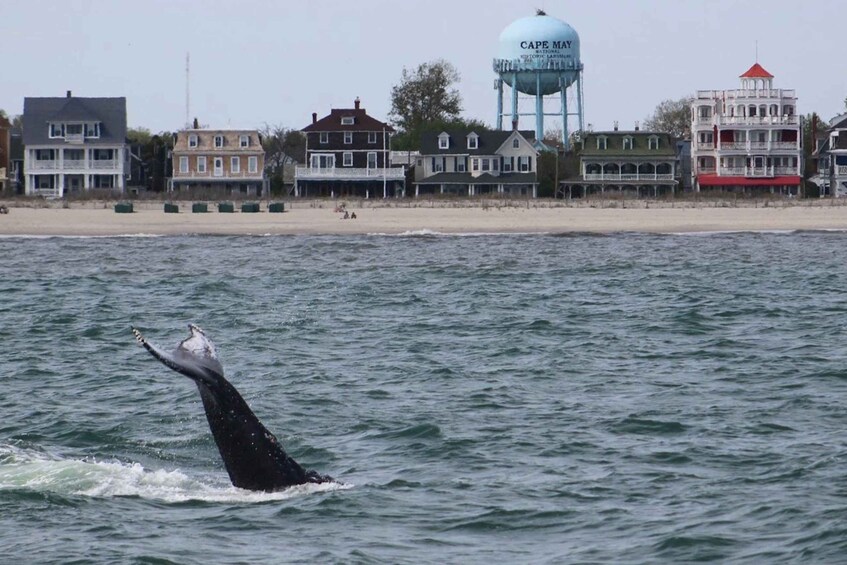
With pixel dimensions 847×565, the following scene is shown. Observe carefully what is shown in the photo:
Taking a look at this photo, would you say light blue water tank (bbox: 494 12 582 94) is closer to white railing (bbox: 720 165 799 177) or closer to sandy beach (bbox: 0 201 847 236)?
white railing (bbox: 720 165 799 177)

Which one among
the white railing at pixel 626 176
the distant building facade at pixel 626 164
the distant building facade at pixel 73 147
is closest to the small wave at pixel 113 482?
the distant building facade at pixel 626 164

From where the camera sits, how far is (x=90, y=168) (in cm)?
12388

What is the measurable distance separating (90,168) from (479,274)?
246 ft

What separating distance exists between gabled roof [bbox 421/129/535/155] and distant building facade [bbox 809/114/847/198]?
2521 cm

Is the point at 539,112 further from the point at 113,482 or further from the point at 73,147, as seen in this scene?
the point at 113,482

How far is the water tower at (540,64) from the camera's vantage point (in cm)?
13375

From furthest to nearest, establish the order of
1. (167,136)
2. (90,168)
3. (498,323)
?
(167,136) → (90,168) → (498,323)

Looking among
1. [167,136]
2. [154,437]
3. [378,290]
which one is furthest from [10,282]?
[167,136]

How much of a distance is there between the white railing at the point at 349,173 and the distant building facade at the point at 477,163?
6.52 feet

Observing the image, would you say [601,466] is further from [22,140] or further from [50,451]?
[22,140]

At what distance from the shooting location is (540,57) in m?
134

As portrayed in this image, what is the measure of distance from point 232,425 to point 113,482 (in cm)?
454

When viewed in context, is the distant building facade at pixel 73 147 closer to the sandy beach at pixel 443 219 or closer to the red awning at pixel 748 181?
the sandy beach at pixel 443 219

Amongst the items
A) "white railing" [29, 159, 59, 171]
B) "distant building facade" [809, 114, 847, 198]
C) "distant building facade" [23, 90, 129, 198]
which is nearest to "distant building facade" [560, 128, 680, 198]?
"distant building facade" [809, 114, 847, 198]
